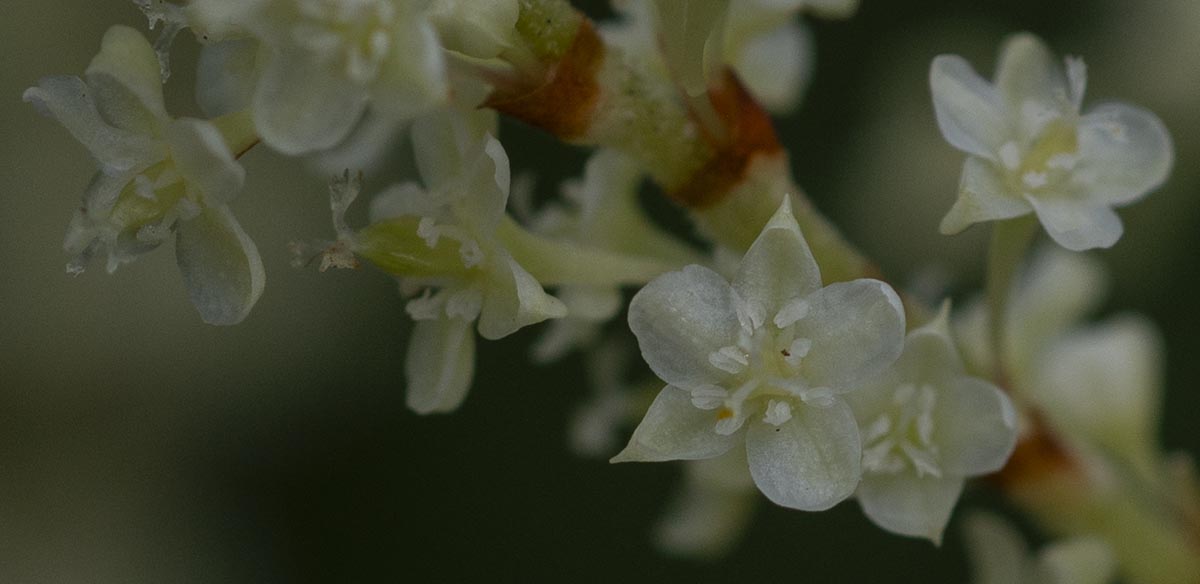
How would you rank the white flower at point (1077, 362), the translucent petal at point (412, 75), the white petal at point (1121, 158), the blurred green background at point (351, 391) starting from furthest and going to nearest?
the blurred green background at point (351, 391), the white flower at point (1077, 362), the white petal at point (1121, 158), the translucent petal at point (412, 75)

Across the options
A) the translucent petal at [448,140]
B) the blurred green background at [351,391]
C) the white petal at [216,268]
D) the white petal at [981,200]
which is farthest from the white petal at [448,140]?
the blurred green background at [351,391]

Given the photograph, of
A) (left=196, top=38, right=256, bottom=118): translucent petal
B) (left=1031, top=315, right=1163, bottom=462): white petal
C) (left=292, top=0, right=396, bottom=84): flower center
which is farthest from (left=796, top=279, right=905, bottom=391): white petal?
(left=1031, top=315, right=1163, bottom=462): white petal

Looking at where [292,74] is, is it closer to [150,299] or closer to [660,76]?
[660,76]

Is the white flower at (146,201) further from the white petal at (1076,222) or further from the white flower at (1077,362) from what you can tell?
the white flower at (1077,362)

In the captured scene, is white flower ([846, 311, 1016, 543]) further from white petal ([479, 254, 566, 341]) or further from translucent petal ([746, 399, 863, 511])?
white petal ([479, 254, 566, 341])

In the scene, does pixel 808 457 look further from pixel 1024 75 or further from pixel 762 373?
pixel 1024 75

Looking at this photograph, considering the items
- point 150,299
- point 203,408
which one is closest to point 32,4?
point 150,299
